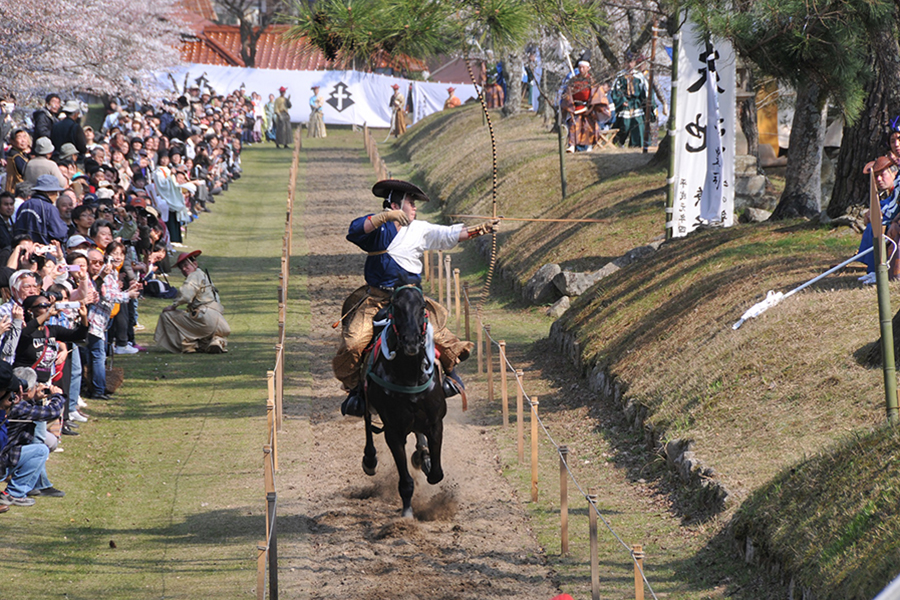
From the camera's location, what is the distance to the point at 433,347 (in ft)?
29.9

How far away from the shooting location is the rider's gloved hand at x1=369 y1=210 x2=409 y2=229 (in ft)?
29.5

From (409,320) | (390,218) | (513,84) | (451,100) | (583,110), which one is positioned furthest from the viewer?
(451,100)

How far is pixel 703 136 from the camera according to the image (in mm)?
16109

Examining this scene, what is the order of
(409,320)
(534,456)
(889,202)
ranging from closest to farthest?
(409,320) < (534,456) < (889,202)

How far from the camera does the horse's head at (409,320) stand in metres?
8.38

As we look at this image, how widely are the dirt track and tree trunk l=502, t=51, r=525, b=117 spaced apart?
2258cm

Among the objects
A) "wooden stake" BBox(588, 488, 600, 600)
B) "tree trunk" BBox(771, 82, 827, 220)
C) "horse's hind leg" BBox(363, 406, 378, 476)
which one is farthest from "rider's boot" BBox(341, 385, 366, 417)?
"tree trunk" BBox(771, 82, 827, 220)

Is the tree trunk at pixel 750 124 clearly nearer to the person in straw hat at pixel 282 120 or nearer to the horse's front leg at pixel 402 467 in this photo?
the horse's front leg at pixel 402 467

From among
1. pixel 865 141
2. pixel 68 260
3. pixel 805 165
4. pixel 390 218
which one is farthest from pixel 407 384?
pixel 805 165

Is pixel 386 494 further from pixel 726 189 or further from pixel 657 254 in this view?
pixel 726 189

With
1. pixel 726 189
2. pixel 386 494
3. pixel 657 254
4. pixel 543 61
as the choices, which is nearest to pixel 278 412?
pixel 386 494

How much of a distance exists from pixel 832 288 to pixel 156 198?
47.8 feet

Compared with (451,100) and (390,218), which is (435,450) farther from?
(451,100)

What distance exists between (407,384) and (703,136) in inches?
353
